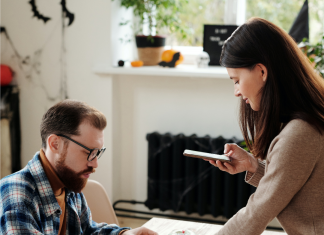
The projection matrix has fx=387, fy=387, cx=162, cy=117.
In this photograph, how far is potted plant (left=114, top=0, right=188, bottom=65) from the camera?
2.51 metres

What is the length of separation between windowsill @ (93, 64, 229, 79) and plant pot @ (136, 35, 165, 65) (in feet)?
0.45

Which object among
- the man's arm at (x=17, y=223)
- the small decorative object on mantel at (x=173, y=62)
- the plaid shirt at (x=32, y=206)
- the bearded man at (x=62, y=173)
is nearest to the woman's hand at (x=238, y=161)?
the bearded man at (x=62, y=173)

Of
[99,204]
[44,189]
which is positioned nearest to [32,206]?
[44,189]

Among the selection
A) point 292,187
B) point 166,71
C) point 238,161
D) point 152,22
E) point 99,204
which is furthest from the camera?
point 152,22

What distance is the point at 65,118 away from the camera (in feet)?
4.23

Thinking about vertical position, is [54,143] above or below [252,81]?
below

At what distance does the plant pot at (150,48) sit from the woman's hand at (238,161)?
1358 mm

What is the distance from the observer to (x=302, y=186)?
3.32 ft

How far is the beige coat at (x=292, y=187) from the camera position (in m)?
0.97

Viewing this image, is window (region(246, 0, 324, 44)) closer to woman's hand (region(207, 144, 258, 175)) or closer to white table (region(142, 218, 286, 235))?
woman's hand (region(207, 144, 258, 175))

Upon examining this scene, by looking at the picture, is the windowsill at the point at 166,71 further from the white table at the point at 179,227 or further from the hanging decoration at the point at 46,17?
the white table at the point at 179,227

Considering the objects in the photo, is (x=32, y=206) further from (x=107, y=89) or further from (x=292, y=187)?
(x=107, y=89)

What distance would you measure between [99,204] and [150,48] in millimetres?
1312

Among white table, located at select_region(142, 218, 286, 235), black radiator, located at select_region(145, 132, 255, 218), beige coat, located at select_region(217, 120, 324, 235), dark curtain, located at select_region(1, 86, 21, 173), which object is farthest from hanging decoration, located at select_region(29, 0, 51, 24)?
beige coat, located at select_region(217, 120, 324, 235)
